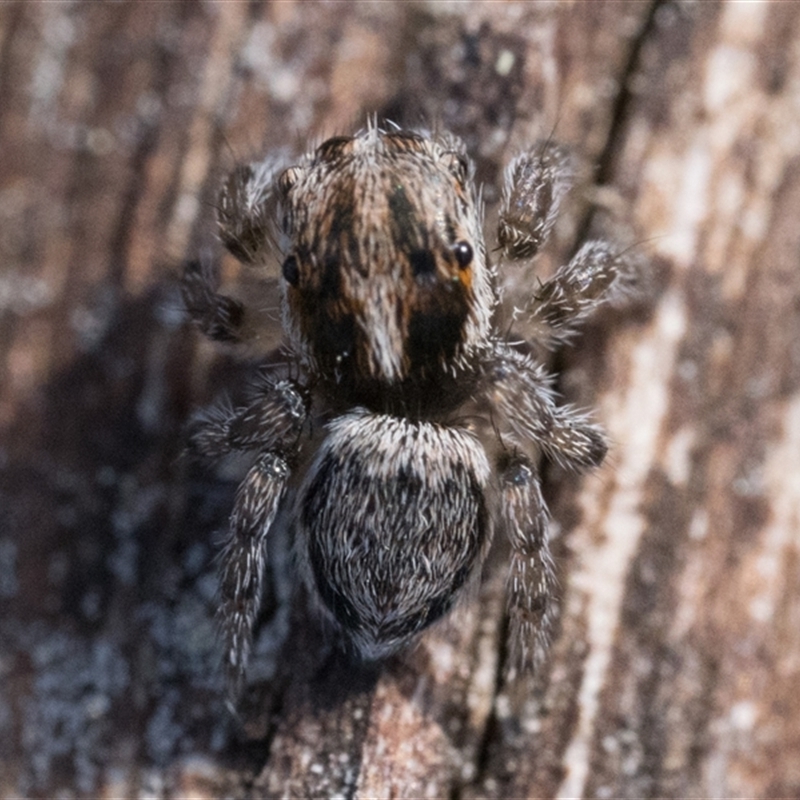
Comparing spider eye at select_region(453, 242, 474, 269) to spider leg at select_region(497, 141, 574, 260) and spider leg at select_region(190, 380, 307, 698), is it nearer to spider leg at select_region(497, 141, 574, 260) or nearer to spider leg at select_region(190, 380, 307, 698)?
spider leg at select_region(497, 141, 574, 260)

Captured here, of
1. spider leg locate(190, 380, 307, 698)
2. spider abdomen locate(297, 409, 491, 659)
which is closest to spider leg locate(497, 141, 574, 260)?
spider abdomen locate(297, 409, 491, 659)

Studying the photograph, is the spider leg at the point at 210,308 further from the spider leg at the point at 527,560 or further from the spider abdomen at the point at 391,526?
the spider leg at the point at 527,560

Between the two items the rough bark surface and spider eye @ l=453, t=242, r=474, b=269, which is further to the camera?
the rough bark surface

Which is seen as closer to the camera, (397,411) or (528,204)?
(397,411)

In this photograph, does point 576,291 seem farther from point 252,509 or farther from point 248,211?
point 252,509

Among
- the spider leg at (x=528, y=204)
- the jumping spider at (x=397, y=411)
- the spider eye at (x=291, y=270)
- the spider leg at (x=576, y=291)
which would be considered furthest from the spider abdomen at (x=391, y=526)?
the spider leg at (x=528, y=204)

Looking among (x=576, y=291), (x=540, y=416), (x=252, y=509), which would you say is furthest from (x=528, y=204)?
(x=252, y=509)

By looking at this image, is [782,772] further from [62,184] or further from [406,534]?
[62,184]
